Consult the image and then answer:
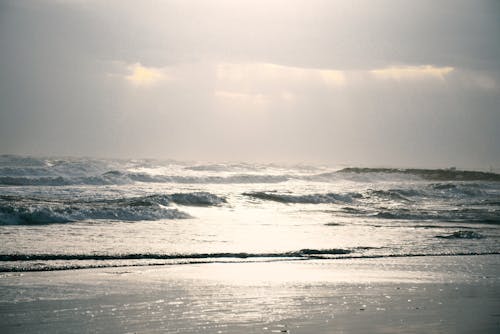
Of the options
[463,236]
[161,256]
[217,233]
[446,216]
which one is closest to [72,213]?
[217,233]

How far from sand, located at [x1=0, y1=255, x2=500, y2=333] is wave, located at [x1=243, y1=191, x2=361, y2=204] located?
21.9 m

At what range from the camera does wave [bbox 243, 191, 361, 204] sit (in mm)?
33938

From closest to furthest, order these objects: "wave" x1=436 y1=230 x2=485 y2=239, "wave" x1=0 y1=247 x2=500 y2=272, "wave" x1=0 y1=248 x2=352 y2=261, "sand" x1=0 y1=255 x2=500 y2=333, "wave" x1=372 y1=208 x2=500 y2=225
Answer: "sand" x1=0 y1=255 x2=500 y2=333 < "wave" x1=0 y1=247 x2=500 y2=272 < "wave" x1=0 y1=248 x2=352 y2=261 < "wave" x1=436 y1=230 x2=485 y2=239 < "wave" x1=372 y1=208 x2=500 y2=225

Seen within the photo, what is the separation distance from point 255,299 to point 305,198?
86.3 ft

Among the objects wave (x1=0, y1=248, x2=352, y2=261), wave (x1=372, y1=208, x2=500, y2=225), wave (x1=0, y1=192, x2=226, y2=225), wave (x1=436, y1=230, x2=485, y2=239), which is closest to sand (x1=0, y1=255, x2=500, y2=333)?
wave (x1=0, y1=248, x2=352, y2=261)

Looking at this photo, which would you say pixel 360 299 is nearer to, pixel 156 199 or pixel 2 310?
pixel 2 310

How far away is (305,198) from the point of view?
114ft

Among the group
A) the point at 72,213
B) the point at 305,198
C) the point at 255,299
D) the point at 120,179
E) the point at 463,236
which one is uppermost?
the point at 120,179

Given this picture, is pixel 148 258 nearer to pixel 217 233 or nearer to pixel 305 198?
pixel 217 233

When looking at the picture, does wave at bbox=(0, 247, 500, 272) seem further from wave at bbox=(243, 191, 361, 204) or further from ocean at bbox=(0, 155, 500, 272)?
wave at bbox=(243, 191, 361, 204)

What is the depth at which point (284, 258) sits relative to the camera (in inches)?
509

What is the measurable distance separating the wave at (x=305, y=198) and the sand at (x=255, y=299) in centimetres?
2185

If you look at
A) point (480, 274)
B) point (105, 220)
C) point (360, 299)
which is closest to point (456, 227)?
point (480, 274)

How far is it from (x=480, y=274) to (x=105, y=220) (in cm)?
1187
